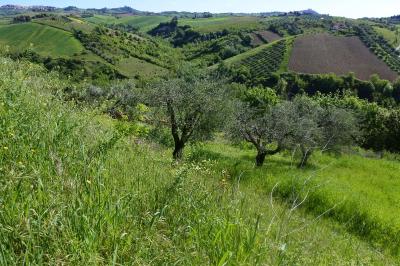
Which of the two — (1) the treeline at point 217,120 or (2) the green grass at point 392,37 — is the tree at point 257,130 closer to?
(1) the treeline at point 217,120

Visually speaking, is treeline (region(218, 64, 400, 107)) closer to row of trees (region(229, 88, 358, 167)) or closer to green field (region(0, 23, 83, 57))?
green field (region(0, 23, 83, 57))

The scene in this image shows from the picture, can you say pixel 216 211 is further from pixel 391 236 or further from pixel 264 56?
pixel 264 56

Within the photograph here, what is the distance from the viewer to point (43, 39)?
17262cm

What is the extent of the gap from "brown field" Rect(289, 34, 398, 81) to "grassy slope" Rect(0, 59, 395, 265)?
133797 millimetres

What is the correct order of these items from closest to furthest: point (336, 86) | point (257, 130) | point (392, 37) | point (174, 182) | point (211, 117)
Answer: point (174, 182), point (211, 117), point (257, 130), point (336, 86), point (392, 37)

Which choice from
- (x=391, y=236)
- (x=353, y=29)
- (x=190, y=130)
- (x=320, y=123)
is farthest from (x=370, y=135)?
(x=353, y=29)

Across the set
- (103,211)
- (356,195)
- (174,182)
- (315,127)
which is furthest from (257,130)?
(103,211)

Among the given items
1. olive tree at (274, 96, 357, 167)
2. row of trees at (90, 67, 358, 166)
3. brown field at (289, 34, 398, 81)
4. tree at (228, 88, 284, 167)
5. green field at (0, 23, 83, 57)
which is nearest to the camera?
row of trees at (90, 67, 358, 166)

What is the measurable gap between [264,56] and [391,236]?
501 feet

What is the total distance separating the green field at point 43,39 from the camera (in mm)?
161000

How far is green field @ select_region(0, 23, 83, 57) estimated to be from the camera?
6339 inches

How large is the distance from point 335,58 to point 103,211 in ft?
493

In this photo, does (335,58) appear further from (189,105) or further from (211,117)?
(189,105)

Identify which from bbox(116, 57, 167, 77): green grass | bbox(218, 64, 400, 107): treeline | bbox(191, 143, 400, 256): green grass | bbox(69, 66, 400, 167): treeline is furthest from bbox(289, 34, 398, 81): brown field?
bbox(191, 143, 400, 256): green grass
